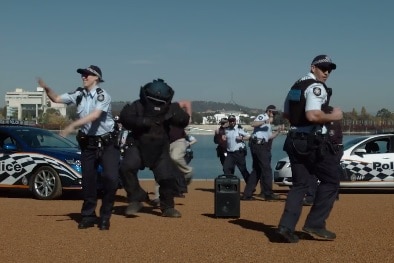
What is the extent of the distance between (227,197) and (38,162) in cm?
468

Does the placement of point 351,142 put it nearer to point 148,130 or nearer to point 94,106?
point 148,130

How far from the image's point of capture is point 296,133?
8.42m

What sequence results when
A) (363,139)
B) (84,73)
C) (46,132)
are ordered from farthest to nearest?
(363,139), (46,132), (84,73)

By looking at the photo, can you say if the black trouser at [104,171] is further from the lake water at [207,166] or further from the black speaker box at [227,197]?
the lake water at [207,166]

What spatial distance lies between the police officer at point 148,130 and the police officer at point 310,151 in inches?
83.4

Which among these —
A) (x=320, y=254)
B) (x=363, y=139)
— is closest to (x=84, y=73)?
(x=320, y=254)

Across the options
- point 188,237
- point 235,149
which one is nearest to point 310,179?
point 188,237

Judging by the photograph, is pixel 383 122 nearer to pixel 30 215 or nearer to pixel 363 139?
pixel 363 139

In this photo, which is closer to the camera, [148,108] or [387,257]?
[387,257]

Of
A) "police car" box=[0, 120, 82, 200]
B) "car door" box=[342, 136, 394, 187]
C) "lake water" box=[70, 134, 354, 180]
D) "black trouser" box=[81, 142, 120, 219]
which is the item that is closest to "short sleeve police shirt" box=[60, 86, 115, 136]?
"black trouser" box=[81, 142, 120, 219]

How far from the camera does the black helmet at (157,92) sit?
10.1m

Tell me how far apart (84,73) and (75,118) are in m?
0.57

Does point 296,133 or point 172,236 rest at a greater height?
point 296,133

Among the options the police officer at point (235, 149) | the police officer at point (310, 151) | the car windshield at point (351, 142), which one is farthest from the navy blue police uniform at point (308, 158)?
the car windshield at point (351, 142)
